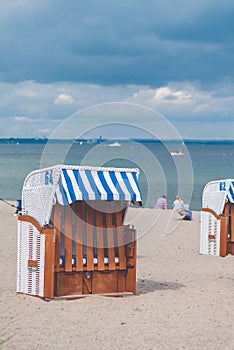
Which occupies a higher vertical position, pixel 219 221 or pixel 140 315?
pixel 219 221

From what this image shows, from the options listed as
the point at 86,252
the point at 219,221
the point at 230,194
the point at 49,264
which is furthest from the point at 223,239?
the point at 49,264

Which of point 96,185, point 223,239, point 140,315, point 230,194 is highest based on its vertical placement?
point 96,185

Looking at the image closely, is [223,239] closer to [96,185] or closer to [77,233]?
[77,233]

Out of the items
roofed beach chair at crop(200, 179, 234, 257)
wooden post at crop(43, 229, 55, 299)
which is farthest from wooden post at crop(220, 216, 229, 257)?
wooden post at crop(43, 229, 55, 299)

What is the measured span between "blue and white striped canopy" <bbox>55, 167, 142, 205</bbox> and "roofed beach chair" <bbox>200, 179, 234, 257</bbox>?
5.04 m

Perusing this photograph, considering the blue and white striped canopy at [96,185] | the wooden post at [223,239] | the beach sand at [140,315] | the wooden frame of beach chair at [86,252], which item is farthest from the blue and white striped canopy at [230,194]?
the blue and white striped canopy at [96,185]

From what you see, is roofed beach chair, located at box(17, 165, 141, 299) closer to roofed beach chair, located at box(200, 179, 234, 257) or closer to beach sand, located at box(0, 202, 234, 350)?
beach sand, located at box(0, 202, 234, 350)

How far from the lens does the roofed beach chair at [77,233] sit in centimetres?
858

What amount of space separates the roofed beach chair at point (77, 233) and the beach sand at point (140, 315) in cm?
24

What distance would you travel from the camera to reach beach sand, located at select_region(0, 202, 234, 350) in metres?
6.82

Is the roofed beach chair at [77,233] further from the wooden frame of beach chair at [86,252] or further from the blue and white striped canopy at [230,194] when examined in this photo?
the blue and white striped canopy at [230,194]

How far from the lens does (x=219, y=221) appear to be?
13531 mm

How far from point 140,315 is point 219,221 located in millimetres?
5846

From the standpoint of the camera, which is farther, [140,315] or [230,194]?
[230,194]
